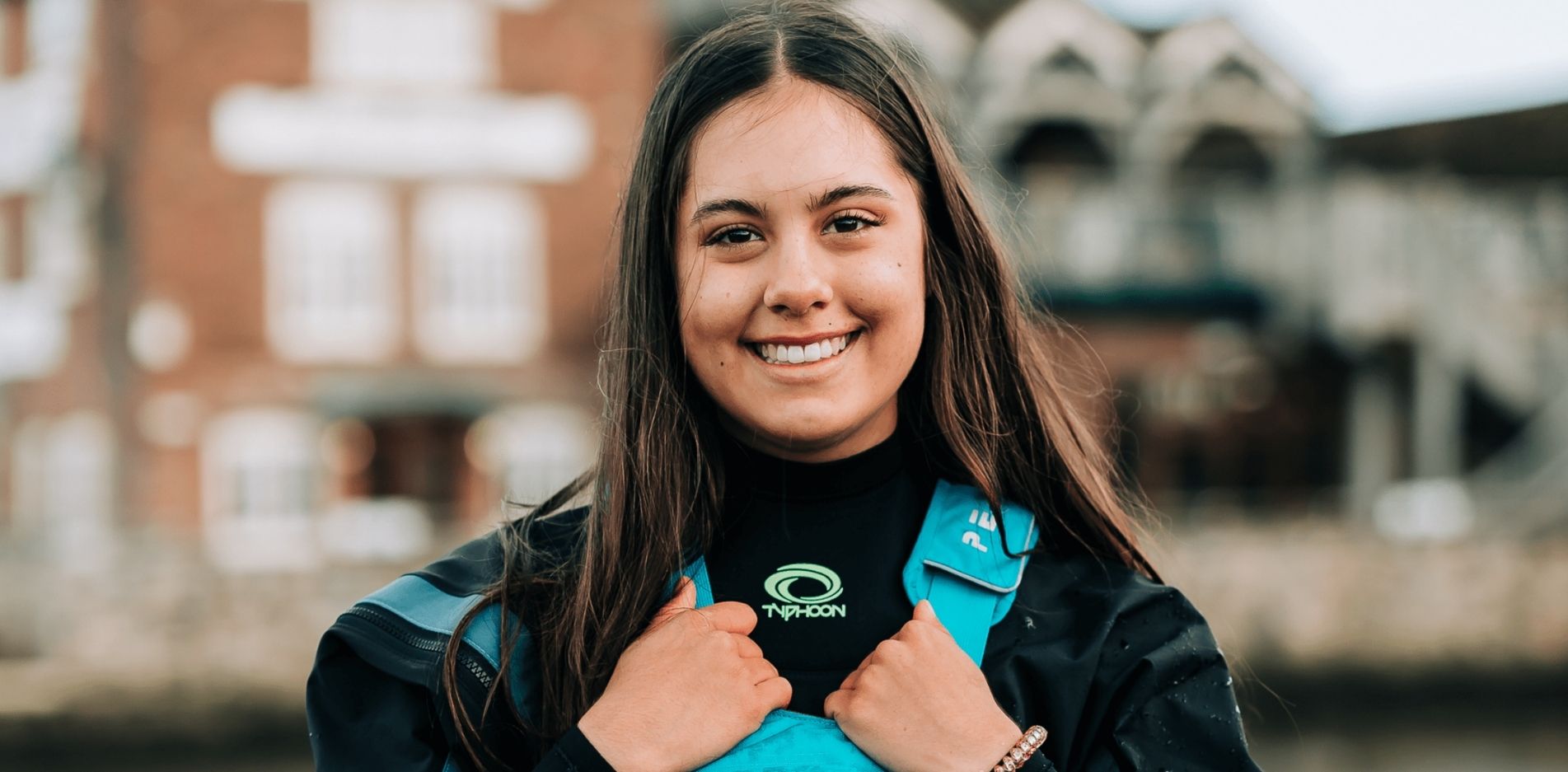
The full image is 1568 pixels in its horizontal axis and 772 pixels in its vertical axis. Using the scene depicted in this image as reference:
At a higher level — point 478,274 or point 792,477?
point 792,477

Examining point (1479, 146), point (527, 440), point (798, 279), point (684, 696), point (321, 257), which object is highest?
point (1479, 146)

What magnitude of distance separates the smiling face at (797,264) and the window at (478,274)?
16.8 metres

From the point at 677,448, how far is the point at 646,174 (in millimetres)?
388

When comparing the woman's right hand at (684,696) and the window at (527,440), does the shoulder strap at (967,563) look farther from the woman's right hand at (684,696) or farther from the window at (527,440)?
the window at (527,440)

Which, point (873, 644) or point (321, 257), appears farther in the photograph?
point (321, 257)

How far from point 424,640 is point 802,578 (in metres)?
0.52

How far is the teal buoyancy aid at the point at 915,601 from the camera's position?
1.87 m

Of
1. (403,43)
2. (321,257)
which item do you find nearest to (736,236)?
(321,257)

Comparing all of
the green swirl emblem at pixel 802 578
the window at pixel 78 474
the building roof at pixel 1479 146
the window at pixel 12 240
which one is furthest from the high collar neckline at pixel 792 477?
the building roof at pixel 1479 146

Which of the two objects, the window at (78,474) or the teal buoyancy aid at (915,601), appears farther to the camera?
the window at (78,474)

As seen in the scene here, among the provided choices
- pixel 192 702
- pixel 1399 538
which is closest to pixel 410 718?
pixel 192 702

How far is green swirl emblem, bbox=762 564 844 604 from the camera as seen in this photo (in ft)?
6.81

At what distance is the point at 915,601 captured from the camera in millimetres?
2055

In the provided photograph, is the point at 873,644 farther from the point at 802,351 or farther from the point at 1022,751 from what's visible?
the point at 802,351
